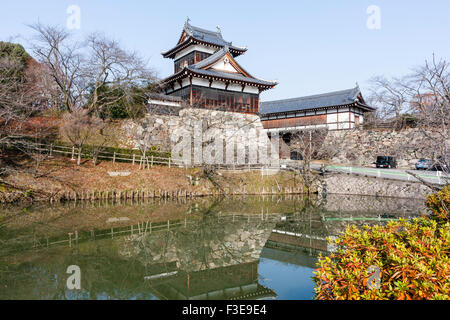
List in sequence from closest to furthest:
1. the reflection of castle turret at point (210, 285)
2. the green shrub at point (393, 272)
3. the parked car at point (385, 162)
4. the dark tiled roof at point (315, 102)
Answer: the green shrub at point (393, 272)
the reflection of castle turret at point (210, 285)
the parked car at point (385, 162)
the dark tiled roof at point (315, 102)

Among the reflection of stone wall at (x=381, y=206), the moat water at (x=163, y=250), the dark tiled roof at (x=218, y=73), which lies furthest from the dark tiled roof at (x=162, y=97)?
the reflection of stone wall at (x=381, y=206)

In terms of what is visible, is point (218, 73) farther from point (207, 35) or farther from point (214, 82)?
point (207, 35)

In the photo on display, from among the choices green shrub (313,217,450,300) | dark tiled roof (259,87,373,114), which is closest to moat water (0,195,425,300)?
green shrub (313,217,450,300)

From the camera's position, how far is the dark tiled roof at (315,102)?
97.1ft

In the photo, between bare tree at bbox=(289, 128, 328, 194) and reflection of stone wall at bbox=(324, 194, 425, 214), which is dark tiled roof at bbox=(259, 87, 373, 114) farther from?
reflection of stone wall at bbox=(324, 194, 425, 214)

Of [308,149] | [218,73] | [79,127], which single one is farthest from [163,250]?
[308,149]

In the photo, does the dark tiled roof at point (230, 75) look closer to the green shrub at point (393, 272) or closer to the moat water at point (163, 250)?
the moat water at point (163, 250)

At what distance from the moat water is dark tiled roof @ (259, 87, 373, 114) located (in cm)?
1759

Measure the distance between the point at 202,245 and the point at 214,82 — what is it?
770 inches

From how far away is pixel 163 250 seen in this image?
8336mm

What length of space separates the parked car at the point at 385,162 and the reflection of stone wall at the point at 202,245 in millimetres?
19726

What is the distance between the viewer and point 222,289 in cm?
590

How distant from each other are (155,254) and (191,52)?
27232 mm

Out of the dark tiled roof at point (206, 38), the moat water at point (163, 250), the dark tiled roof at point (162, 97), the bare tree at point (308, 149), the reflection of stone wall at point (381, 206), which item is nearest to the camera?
the moat water at point (163, 250)
